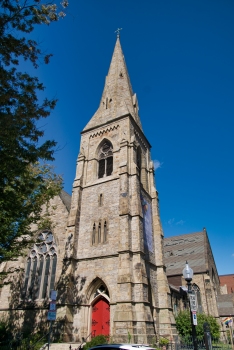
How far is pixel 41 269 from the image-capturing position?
20453mm

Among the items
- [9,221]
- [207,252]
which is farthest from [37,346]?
[207,252]

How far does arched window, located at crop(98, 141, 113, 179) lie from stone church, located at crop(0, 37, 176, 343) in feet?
0.33

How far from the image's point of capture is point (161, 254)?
70.8 feet

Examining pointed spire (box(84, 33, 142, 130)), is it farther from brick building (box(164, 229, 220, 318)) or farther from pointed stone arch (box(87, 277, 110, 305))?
brick building (box(164, 229, 220, 318))

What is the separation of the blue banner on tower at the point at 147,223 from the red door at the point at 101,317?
516cm

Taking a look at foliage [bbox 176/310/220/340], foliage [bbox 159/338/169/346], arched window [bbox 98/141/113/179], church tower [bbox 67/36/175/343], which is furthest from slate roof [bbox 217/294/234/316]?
arched window [bbox 98/141/113/179]

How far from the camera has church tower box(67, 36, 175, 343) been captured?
15883 millimetres

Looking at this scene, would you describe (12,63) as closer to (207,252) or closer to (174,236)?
(207,252)

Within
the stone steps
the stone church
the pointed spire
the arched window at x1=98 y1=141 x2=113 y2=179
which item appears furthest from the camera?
the pointed spire

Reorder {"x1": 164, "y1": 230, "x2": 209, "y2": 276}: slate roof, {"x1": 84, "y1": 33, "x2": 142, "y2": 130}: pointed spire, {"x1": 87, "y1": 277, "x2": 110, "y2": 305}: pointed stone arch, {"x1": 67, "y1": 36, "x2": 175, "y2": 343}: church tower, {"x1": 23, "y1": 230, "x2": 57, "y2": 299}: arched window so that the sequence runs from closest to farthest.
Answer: {"x1": 67, "y1": 36, "x2": 175, "y2": 343}: church tower
{"x1": 87, "y1": 277, "x2": 110, "y2": 305}: pointed stone arch
{"x1": 23, "y1": 230, "x2": 57, "y2": 299}: arched window
{"x1": 84, "y1": 33, "x2": 142, "y2": 130}: pointed spire
{"x1": 164, "y1": 230, "x2": 209, "y2": 276}: slate roof

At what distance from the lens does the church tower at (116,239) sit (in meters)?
15.9

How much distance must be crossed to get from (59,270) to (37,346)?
16.9 ft

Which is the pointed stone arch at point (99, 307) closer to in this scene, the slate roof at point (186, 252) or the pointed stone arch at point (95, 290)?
the pointed stone arch at point (95, 290)

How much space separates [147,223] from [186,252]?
57.5ft
